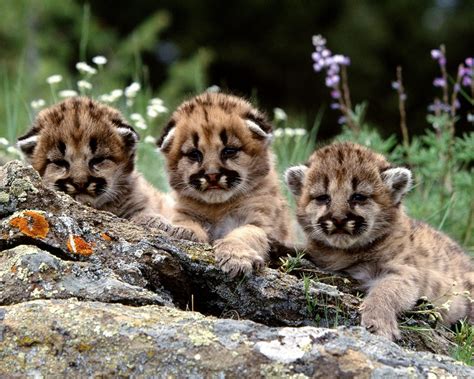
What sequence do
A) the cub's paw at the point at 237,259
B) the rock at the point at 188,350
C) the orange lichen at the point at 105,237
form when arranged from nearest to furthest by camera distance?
the rock at the point at 188,350 < the orange lichen at the point at 105,237 < the cub's paw at the point at 237,259

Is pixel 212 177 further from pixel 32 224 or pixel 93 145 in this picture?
pixel 32 224

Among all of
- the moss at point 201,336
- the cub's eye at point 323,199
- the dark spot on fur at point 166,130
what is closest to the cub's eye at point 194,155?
the dark spot on fur at point 166,130

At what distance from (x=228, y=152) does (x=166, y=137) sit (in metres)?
0.48

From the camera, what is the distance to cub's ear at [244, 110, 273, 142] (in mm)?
7133

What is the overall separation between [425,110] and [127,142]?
16885 millimetres

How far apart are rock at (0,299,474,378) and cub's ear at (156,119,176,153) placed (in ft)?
9.24

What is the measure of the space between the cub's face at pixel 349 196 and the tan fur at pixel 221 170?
1.28 feet

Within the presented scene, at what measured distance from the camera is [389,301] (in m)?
5.71

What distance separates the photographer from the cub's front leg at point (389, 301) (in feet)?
17.9

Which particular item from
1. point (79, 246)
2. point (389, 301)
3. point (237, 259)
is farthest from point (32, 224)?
point (389, 301)

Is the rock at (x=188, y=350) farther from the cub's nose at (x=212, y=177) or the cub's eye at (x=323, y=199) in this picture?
the cub's nose at (x=212, y=177)


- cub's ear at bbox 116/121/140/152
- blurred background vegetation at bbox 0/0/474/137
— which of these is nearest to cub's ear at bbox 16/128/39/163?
cub's ear at bbox 116/121/140/152

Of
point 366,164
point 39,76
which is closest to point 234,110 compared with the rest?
point 366,164

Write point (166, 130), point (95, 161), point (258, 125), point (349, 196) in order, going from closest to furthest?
1. point (349, 196)
2. point (95, 161)
3. point (258, 125)
4. point (166, 130)
